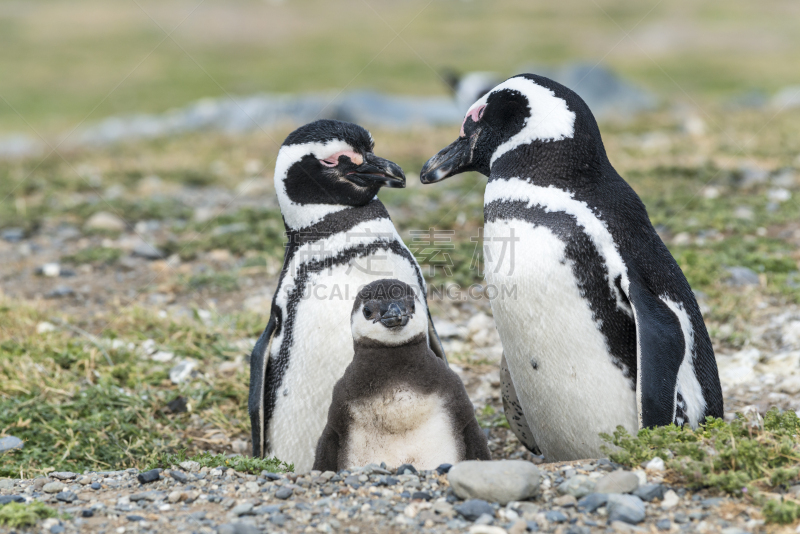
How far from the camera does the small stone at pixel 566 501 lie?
266 cm

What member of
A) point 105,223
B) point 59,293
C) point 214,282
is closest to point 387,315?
point 214,282

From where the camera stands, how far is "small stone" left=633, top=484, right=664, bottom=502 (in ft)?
8.75

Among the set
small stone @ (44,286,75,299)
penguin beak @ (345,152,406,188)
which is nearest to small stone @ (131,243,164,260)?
small stone @ (44,286,75,299)

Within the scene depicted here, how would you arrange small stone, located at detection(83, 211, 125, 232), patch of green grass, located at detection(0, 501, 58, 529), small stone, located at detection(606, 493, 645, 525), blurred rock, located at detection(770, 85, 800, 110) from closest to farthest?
small stone, located at detection(606, 493, 645, 525), patch of green grass, located at detection(0, 501, 58, 529), small stone, located at detection(83, 211, 125, 232), blurred rock, located at detection(770, 85, 800, 110)

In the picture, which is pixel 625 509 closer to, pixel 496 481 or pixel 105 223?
pixel 496 481

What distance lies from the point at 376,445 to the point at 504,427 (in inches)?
50.3

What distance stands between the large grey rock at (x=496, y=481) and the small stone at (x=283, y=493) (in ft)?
1.86

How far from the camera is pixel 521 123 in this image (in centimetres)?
376

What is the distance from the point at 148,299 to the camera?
249 inches

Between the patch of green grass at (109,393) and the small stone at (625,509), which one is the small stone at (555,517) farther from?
the patch of green grass at (109,393)

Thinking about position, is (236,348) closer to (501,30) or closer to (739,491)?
(739,491)

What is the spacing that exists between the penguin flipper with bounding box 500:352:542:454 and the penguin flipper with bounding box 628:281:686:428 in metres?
0.91

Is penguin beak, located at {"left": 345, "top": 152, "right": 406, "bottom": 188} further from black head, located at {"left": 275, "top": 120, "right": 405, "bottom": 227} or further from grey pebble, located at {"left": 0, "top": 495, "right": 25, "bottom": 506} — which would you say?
grey pebble, located at {"left": 0, "top": 495, "right": 25, "bottom": 506}

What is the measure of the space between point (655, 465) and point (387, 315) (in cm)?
122
